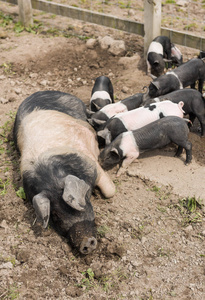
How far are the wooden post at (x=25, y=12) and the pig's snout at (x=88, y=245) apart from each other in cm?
632

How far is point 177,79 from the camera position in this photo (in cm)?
616

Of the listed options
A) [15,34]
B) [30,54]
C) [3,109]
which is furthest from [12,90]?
[15,34]

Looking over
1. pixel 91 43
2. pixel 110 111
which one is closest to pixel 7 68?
pixel 91 43

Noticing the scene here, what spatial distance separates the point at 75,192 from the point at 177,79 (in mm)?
3176

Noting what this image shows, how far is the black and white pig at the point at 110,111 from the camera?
18.2ft

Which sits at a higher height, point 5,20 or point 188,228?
point 5,20

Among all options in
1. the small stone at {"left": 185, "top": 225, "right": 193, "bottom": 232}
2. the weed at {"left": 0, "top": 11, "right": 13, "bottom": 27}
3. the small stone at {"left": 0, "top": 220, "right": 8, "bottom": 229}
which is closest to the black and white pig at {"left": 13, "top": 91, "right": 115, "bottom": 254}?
the small stone at {"left": 0, "top": 220, "right": 8, "bottom": 229}

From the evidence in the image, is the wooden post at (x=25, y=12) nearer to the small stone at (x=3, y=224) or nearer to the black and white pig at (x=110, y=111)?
the black and white pig at (x=110, y=111)

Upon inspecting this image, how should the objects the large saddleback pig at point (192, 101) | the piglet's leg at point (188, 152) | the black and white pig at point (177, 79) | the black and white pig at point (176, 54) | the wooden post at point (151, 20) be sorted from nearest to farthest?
the piglet's leg at point (188, 152) < the large saddleback pig at point (192, 101) < the black and white pig at point (177, 79) < the wooden post at point (151, 20) < the black and white pig at point (176, 54)

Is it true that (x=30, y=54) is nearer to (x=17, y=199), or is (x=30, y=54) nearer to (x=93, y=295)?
(x=17, y=199)

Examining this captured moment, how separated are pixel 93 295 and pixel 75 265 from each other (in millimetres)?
382

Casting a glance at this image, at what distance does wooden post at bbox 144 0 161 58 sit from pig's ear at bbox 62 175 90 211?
13.1 feet

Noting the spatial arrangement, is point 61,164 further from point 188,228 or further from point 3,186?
point 188,228

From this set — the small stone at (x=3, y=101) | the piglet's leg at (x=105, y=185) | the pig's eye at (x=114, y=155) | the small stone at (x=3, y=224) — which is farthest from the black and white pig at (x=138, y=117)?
the small stone at (x=3, y=101)
